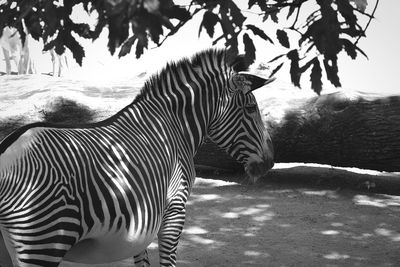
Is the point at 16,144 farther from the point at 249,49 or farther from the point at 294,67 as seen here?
the point at 294,67

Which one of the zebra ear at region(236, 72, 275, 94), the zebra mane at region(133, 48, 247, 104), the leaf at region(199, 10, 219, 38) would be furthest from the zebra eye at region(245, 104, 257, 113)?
the leaf at region(199, 10, 219, 38)

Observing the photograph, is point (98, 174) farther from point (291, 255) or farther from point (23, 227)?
point (291, 255)

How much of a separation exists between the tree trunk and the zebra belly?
4.73 metres

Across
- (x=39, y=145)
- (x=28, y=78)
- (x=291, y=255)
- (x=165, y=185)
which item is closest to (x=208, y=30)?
(x=39, y=145)

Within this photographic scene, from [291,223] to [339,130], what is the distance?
181 centimetres

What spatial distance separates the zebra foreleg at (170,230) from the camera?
3516 millimetres

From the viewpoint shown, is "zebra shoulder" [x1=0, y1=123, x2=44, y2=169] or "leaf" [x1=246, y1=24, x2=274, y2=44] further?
"zebra shoulder" [x1=0, y1=123, x2=44, y2=169]

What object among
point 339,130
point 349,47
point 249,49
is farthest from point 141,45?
point 339,130

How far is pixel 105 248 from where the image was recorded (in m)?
3.00

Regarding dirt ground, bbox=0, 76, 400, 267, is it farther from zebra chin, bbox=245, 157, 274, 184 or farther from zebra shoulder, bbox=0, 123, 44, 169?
zebra shoulder, bbox=0, 123, 44, 169

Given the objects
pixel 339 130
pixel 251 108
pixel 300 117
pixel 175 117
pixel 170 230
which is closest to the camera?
pixel 170 230

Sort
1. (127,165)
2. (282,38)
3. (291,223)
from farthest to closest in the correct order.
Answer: (291,223) < (127,165) < (282,38)

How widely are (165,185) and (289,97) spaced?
16.3 feet

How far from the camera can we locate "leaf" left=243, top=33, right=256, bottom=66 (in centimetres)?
237
